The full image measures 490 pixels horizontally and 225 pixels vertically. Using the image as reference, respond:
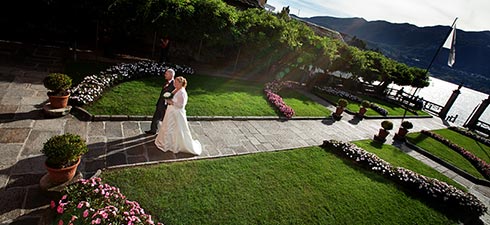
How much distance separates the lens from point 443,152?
1488cm

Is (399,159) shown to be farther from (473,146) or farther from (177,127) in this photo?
(473,146)

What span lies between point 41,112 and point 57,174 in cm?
408

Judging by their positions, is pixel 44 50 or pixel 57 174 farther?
pixel 44 50

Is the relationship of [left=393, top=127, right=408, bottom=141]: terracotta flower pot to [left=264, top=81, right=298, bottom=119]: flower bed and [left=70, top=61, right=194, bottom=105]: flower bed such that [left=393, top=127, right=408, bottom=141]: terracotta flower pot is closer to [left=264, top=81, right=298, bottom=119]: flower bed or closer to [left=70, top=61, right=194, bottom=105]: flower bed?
[left=264, top=81, right=298, bottom=119]: flower bed

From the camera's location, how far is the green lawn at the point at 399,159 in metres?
10.9

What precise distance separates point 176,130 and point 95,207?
3187mm

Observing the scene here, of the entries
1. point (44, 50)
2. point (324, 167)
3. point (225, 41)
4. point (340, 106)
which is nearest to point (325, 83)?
point (340, 106)

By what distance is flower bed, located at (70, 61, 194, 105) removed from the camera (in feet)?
28.6

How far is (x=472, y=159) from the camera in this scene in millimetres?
14711

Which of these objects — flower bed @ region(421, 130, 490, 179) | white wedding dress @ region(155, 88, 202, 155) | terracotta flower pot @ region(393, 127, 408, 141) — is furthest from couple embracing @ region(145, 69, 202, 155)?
flower bed @ region(421, 130, 490, 179)

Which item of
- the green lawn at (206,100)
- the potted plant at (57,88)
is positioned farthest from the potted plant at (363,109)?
the potted plant at (57,88)

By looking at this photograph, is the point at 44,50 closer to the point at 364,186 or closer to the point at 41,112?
the point at 41,112

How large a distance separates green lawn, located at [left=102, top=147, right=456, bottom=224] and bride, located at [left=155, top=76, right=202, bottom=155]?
56 centimetres

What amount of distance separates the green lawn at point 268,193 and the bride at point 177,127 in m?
0.56
